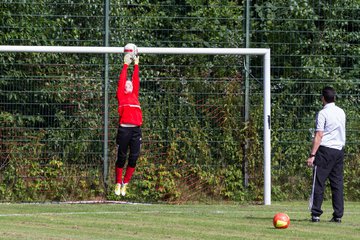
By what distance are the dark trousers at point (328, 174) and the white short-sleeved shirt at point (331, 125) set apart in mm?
98

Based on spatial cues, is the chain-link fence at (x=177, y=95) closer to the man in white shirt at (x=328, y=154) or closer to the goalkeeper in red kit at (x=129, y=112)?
the goalkeeper in red kit at (x=129, y=112)

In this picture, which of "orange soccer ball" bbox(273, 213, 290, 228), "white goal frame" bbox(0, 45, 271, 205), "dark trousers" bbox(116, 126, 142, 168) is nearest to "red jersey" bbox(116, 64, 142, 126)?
"dark trousers" bbox(116, 126, 142, 168)

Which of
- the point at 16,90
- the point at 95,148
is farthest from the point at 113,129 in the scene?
the point at 16,90

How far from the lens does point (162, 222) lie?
13531mm

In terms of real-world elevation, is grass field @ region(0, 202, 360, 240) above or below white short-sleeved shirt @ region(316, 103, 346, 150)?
below

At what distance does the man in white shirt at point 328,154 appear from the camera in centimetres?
1388

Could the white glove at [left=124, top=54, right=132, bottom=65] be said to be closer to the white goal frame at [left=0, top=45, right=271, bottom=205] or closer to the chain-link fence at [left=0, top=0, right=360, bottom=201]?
the white goal frame at [left=0, top=45, right=271, bottom=205]

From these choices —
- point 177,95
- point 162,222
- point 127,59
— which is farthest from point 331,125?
point 177,95

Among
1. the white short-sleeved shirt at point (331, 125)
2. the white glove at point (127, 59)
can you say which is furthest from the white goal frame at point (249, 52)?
the white short-sleeved shirt at point (331, 125)

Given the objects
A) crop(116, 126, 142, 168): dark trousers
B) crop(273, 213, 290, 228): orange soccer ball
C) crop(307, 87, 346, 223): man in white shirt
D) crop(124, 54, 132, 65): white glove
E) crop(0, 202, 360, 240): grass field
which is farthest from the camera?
crop(116, 126, 142, 168): dark trousers

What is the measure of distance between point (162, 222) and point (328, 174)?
2.44 meters

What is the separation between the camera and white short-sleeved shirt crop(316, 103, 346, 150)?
13906mm

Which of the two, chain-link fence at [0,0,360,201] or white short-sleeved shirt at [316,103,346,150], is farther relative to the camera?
chain-link fence at [0,0,360,201]

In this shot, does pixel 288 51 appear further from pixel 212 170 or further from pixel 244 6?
pixel 212 170
